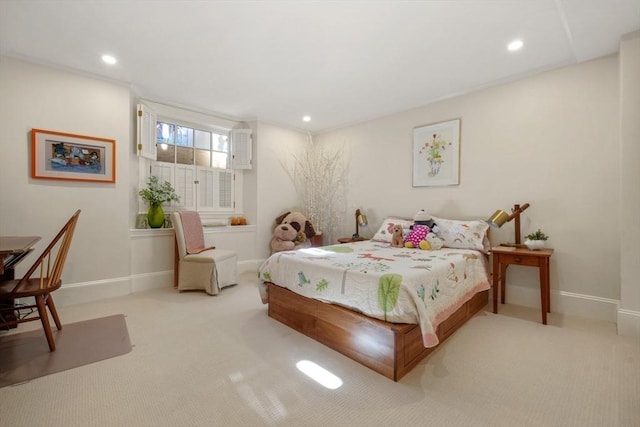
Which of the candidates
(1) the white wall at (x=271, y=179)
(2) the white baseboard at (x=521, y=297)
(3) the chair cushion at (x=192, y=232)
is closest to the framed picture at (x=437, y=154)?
(2) the white baseboard at (x=521, y=297)

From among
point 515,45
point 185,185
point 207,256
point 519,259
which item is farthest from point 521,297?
point 185,185

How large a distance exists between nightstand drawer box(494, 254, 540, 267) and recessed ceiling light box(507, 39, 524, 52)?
191 cm

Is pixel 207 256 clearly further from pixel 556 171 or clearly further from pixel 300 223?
pixel 556 171

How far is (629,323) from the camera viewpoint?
2213mm

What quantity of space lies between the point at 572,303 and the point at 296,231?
3419 millimetres

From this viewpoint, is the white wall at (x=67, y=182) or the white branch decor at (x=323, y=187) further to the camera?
the white branch decor at (x=323, y=187)

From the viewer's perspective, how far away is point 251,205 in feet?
15.2

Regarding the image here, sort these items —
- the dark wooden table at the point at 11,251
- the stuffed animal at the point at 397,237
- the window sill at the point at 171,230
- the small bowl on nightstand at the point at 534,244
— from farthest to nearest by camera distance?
the window sill at the point at 171,230 < the stuffed animal at the point at 397,237 < the small bowl on nightstand at the point at 534,244 < the dark wooden table at the point at 11,251

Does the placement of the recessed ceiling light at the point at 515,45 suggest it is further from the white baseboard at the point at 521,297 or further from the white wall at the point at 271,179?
the white wall at the point at 271,179

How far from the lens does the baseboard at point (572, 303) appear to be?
2.52 m

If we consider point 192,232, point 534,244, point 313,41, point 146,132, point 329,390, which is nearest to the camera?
point 329,390

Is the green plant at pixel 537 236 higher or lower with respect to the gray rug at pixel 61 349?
higher

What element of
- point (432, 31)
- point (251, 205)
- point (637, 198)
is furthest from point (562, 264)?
point (251, 205)

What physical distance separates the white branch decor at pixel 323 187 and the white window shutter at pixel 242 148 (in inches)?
26.9
